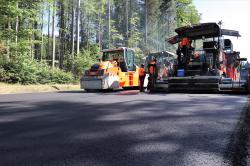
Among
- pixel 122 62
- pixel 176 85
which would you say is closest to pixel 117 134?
pixel 176 85

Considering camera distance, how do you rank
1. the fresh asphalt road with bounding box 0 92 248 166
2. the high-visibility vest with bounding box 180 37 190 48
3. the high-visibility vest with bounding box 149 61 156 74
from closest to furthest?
the fresh asphalt road with bounding box 0 92 248 166, the high-visibility vest with bounding box 180 37 190 48, the high-visibility vest with bounding box 149 61 156 74

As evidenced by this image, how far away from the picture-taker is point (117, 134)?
4.18 m

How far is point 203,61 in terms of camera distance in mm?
12352

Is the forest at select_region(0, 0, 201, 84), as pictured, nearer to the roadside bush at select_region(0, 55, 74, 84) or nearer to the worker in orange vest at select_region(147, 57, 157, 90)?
the roadside bush at select_region(0, 55, 74, 84)

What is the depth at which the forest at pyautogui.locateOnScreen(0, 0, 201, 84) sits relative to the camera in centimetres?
1725

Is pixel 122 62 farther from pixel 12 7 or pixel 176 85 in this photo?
pixel 12 7

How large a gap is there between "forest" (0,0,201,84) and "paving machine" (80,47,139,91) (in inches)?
151

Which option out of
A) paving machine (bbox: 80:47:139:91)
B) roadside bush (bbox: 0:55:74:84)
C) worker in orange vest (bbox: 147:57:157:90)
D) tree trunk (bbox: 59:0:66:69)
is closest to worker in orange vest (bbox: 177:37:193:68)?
worker in orange vest (bbox: 147:57:157:90)

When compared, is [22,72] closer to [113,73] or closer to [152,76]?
[113,73]

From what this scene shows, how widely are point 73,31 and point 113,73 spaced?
16000 millimetres

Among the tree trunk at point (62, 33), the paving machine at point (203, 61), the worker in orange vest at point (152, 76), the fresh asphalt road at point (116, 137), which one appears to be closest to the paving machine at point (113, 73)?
the worker in orange vest at point (152, 76)

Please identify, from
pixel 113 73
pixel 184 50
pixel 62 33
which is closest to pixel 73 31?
pixel 62 33

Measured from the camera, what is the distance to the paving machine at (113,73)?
13.8m

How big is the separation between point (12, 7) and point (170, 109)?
1322 centimetres
